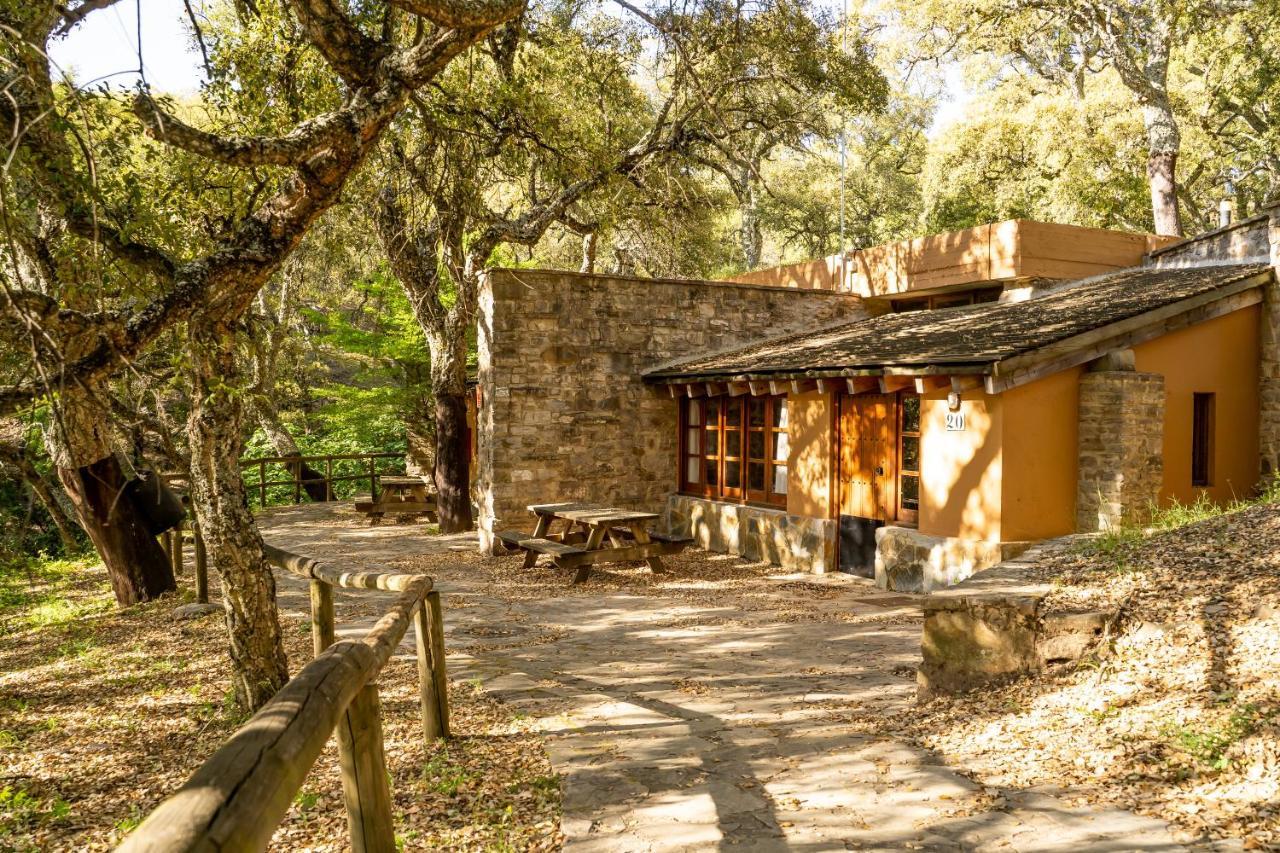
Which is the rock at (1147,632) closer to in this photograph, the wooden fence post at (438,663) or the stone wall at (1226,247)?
the wooden fence post at (438,663)

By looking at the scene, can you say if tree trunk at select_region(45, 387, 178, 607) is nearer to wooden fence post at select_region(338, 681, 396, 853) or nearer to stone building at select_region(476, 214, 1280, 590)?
stone building at select_region(476, 214, 1280, 590)

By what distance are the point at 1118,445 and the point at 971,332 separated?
216 cm

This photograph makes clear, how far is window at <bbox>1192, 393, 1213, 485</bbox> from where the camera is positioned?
32.1 ft

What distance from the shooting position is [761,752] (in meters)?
4.51

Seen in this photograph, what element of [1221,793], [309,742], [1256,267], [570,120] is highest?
[570,120]

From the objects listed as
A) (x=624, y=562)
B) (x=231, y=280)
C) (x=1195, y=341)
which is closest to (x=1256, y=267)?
(x=1195, y=341)

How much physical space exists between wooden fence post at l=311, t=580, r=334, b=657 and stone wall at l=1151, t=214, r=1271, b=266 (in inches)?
430

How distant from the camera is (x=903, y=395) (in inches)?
404

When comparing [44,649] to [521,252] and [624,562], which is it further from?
[521,252]

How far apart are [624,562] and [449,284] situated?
7.94 meters

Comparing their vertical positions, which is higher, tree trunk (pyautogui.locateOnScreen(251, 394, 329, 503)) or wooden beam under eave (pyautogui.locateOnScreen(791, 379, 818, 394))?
wooden beam under eave (pyautogui.locateOnScreen(791, 379, 818, 394))

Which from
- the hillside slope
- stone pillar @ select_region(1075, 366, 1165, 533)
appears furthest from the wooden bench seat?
the hillside slope

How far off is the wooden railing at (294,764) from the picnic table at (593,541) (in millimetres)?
5765

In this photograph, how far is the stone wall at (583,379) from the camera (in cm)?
1245
